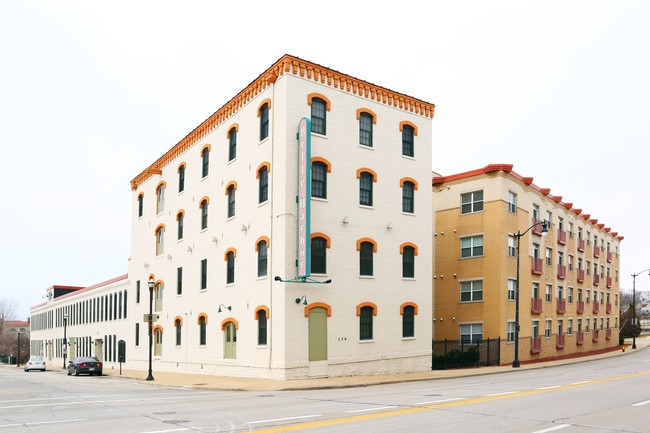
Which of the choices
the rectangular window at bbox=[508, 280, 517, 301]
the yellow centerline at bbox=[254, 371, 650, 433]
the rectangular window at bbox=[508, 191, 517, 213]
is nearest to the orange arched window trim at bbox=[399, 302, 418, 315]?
the rectangular window at bbox=[508, 280, 517, 301]

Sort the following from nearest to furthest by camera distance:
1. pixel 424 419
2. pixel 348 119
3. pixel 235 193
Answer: pixel 424 419, pixel 348 119, pixel 235 193

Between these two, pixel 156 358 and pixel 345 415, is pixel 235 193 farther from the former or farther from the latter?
pixel 345 415

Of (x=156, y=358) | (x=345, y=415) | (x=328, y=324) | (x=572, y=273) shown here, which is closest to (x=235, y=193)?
(x=328, y=324)

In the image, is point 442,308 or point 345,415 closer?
point 345,415

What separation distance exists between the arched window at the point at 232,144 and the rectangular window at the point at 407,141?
9.73m

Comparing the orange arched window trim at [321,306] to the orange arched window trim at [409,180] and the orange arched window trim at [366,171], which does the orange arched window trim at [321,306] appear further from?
the orange arched window trim at [409,180]

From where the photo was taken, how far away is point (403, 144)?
35969 mm

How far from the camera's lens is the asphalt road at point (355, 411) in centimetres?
1366

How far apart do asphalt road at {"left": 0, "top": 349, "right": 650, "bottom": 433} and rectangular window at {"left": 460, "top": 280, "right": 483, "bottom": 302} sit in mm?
18383

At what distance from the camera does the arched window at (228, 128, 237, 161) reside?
3634 centimetres

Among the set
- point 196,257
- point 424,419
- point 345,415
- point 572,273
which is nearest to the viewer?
point 424,419

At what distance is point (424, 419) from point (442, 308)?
3092cm

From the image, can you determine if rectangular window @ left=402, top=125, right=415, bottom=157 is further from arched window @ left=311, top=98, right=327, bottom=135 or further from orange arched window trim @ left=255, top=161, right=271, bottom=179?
orange arched window trim @ left=255, top=161, right=271, bottom=179

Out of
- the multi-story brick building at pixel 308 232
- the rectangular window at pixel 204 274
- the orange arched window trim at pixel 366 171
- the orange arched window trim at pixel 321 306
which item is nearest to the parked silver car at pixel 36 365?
the multi-story brick building at pixel 308 232
